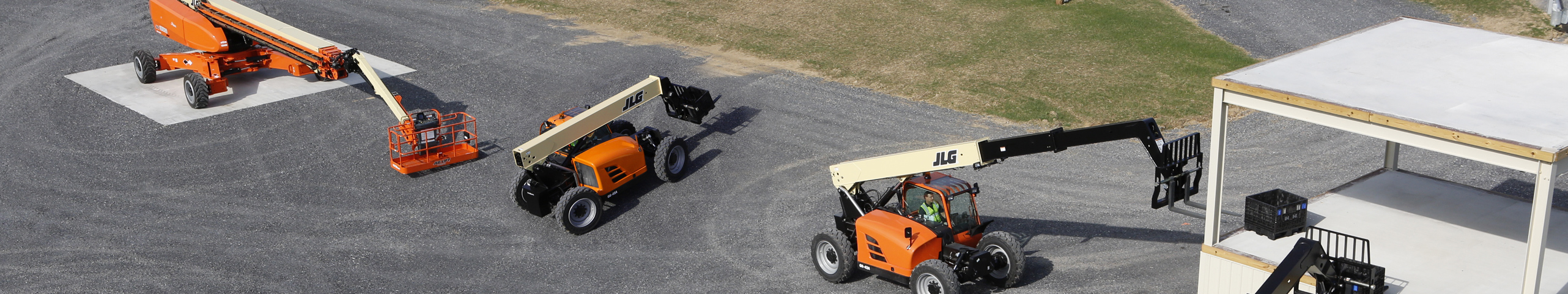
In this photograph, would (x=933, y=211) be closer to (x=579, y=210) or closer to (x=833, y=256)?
(x=833, y=256)

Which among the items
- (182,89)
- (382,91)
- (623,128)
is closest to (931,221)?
(623,128)

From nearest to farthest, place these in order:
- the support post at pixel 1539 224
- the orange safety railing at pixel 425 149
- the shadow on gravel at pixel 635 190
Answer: the support post at pixel 1539 224 → the shadow on gravel at pixel 635 190 → the orange safety railing at pixel 425 149

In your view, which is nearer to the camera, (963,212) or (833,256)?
(963,212)

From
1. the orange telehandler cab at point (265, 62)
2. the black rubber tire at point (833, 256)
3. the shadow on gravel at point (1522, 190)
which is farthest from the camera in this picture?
the orange telehandler cab at point (265, 62)

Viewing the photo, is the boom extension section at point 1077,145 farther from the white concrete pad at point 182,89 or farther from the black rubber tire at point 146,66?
the black rubber tire at point 146,66

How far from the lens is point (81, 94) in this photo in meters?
23.6

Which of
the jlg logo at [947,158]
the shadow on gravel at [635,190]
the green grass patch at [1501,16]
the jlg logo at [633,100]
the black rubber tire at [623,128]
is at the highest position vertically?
the jlg logo at [947,158]

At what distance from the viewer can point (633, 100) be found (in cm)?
1898

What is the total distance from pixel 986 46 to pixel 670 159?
12485 millimetres

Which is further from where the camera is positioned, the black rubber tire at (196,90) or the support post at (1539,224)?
the black rubber tire at (196,90)

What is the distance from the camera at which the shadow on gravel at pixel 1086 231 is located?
16.1 metres

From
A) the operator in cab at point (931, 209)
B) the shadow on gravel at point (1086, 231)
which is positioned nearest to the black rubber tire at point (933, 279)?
the operator in cab at point (931, 209)

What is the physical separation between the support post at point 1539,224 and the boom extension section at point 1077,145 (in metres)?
3.28

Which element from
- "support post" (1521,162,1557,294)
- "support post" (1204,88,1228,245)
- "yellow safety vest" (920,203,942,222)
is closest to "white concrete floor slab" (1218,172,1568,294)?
"support post" (1204,88,1228,245)
